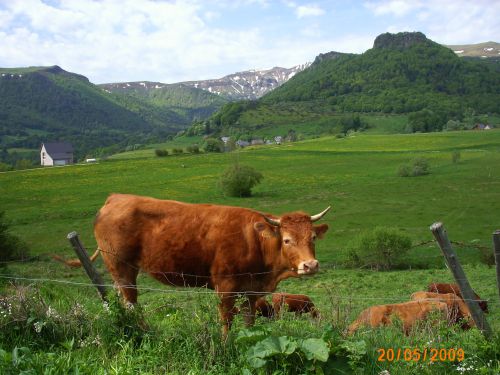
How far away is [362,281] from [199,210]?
19.3 meters

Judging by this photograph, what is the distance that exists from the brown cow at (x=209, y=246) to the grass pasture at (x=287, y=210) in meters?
0.47

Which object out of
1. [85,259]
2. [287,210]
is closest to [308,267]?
[85,259]

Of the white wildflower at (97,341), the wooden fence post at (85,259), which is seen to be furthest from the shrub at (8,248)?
the white wildflower at (97,341)

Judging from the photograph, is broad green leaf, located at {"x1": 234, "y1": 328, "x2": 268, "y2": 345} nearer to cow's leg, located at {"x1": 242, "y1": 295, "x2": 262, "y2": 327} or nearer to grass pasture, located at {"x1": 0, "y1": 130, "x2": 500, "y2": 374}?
grass pasture, located at {"x1": 0, "y1": 130, "x2": 500, "y2": 374}

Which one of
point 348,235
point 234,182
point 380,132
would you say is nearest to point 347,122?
point 380,132

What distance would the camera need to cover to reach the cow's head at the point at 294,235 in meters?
7.64

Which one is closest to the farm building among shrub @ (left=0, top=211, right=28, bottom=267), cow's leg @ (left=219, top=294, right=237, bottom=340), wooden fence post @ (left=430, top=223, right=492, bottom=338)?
shrub @ (left=0, top=211, right=28, bottom=267)

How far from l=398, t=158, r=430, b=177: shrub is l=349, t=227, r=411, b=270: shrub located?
140 ft

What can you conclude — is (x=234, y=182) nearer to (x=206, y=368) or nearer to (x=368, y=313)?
(x=368, y=313)

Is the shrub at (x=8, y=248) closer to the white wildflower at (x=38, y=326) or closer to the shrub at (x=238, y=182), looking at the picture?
the white wildflower at (x=38, y=326)

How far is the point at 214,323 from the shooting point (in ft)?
20.3

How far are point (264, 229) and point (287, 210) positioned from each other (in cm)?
4432

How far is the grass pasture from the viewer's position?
19.1ft
